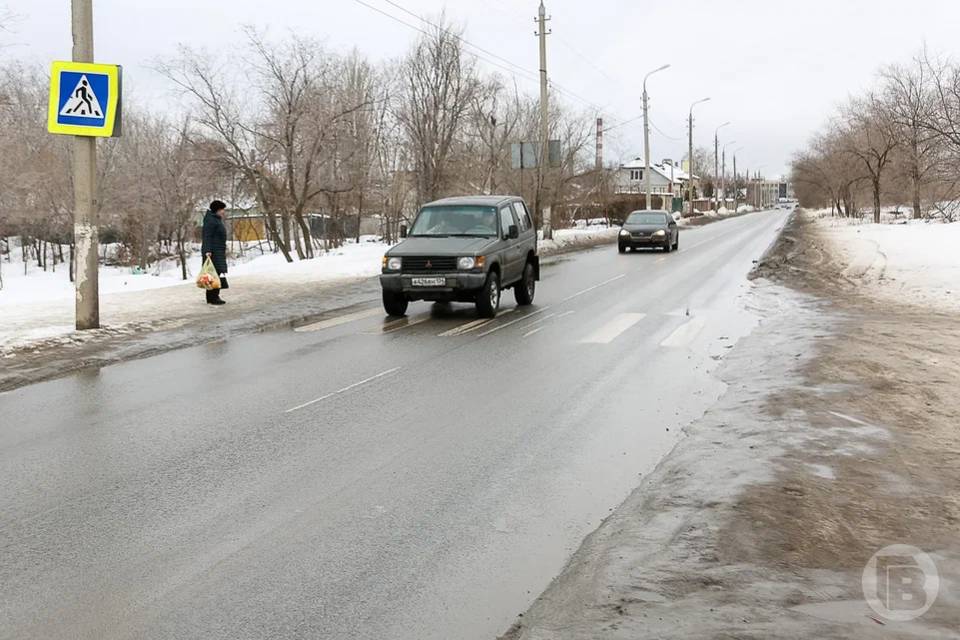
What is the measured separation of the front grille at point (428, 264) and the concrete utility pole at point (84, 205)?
460 centimetres

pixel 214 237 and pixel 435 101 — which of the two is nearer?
pixel 214 237

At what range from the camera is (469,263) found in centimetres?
1334

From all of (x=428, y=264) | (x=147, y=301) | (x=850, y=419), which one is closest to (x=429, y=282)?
(x=428, y=264)

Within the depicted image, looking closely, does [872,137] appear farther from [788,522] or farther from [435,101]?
[788,522]

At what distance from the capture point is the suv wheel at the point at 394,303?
14.0 meters

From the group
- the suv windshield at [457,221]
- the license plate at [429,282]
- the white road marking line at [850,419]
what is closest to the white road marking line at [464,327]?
the license plate at [429,282]

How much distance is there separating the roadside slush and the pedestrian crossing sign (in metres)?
9.25

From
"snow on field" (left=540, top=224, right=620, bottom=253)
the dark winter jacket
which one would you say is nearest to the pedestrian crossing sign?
the dark winter jacket

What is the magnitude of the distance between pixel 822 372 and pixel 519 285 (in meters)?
7.74

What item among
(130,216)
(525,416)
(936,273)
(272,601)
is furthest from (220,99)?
(272,601)

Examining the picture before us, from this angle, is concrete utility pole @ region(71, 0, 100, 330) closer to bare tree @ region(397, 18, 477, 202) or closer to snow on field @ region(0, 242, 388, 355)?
snow on field @ region(0, 242, 388, 355)

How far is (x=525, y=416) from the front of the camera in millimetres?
7145

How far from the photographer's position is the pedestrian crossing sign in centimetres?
1164

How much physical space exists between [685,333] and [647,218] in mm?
22020
